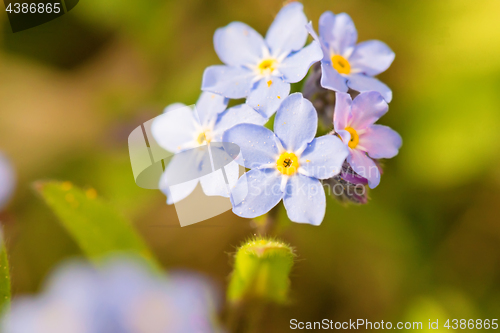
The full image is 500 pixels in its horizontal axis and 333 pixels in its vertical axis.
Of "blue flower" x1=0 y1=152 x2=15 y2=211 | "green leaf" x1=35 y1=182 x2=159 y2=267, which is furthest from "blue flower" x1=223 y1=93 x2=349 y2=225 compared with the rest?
→ "blue flower" x1=0 y1=152 x2=15 y2=211

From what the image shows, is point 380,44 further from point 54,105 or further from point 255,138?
point 54,105

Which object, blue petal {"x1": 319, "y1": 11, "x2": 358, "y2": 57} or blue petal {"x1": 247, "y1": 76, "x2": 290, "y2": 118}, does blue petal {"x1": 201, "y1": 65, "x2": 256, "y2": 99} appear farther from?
blue petal {"x1": 319, "y1": 11, "x2": 358, "y2": 57}

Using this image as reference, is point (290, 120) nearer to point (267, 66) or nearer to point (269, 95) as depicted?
point (269, 95)

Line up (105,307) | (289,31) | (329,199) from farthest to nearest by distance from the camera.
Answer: (329,199) → (289,31) → (105,307)

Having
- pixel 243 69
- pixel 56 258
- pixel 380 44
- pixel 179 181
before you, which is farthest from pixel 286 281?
pixel 56 258

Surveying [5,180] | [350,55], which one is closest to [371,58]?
[350,55]

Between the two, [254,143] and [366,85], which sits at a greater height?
[366,85]
